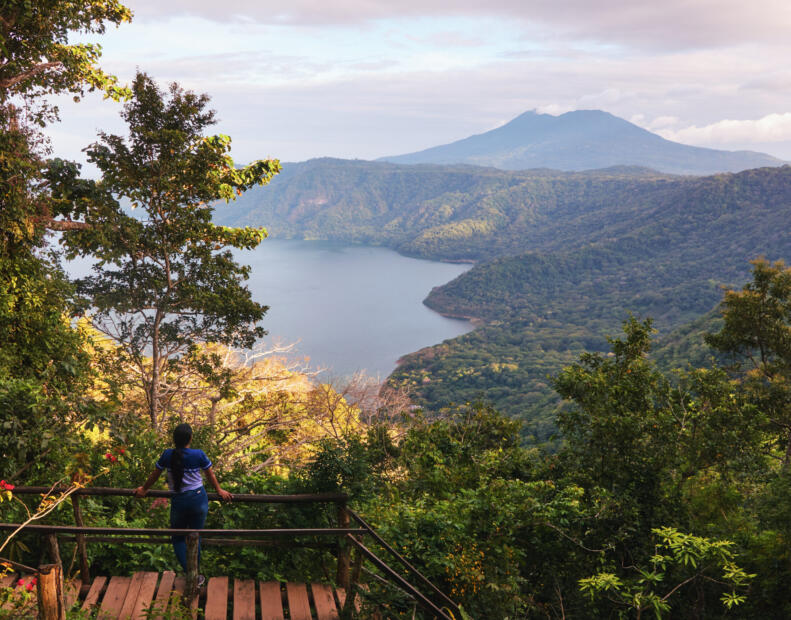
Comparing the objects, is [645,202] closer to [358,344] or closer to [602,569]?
[358,344]

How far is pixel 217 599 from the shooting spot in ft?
11.0

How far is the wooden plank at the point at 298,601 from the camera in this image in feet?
11.1

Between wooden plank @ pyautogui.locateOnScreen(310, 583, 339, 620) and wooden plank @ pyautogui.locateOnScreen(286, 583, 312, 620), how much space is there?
0.06 metres

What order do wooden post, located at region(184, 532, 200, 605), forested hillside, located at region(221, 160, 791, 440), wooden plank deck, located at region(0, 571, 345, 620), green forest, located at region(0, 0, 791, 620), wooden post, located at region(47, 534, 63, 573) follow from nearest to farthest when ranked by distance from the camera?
wooden post, located at region(47, 534, 63, 573)
wooden post, located at region(184, 532, 200, 605)
wooden plank deck, located at region(0, 571, 345, 620)
green forest, located at region(0, 0, 791, 620)
forested hillside, located at region(221, 160, 791, 440)

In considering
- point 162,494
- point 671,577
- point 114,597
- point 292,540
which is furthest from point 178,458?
point 671,577

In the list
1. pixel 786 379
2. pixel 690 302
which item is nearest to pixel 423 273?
pixel 690 302

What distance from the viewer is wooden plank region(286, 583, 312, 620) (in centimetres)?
337

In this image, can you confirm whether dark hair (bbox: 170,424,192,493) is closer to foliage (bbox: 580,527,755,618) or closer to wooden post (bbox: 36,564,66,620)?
wooden post (bbox: 36,564,66,620)

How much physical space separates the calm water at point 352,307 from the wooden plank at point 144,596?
48.5 m

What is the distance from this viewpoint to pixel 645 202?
182m

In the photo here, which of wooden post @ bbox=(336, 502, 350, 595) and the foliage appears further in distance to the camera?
the foliage

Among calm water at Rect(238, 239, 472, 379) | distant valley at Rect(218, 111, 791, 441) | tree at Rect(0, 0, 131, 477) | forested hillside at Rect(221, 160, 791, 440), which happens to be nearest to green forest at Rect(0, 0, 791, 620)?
tree at Rect(0, 0, 131, 477)

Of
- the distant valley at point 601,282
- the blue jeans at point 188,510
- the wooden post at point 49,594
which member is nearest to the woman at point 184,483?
the blue jeans at point 188,510

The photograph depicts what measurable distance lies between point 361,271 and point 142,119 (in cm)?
15315
